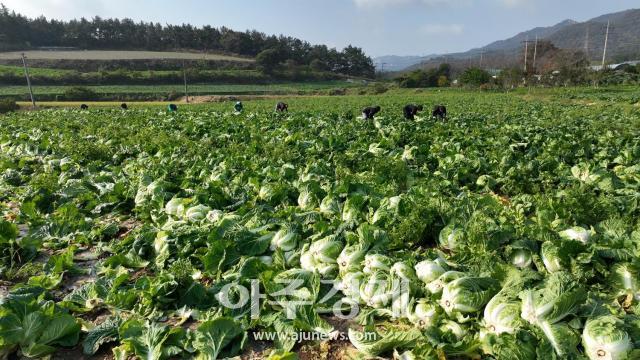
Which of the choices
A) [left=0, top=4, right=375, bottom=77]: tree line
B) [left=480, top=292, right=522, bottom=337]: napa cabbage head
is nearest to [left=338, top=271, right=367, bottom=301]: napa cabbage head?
[left=480, top=292, right=522, bottom=337]: napa cabbage head

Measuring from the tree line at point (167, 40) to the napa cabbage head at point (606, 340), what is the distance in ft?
353

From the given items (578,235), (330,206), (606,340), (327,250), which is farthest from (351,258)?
(578,235)

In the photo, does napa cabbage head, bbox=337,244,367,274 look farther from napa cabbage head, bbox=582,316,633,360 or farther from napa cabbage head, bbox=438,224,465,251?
napa cabbage head, bbox=582,316,633,360

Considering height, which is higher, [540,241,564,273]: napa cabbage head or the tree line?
the tree line

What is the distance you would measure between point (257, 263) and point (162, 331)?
1118 mm

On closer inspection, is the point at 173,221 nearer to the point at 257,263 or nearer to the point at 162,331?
the point at 257,263

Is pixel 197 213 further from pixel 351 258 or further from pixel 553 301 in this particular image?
pixel 553 301

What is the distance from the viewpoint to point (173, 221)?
18.4ft

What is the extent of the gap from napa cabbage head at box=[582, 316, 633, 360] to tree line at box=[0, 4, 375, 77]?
107655 mm

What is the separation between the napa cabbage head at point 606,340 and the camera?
8.58 ft

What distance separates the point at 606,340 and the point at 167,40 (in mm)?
135331

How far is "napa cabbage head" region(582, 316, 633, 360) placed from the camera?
103 inches

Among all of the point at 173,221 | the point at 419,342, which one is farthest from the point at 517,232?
the point at 173,221

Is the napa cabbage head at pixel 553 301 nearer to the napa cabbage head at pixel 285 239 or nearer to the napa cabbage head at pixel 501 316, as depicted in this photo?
the napa cabbage head at pixel 501 316
